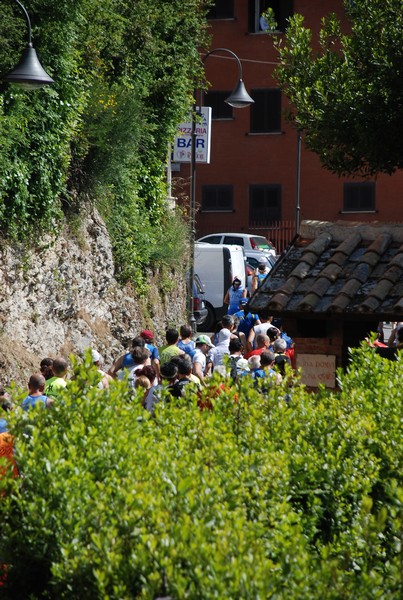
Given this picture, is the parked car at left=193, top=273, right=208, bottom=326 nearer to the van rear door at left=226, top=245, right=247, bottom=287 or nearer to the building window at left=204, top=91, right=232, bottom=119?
the van rear door at left=226, top=245, right=247, bottom=287

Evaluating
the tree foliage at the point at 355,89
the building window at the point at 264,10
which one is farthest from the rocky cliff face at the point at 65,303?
the building window at the point at 264,10

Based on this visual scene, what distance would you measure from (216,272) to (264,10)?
56.2 feet

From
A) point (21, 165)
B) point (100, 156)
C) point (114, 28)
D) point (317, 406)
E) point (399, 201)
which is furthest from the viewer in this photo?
point (399, 201)

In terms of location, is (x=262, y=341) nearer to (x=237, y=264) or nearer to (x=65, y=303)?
(x=65, y=303)

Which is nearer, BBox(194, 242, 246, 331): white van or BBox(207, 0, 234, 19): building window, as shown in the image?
BBox(194, 242, 246, 331): white van

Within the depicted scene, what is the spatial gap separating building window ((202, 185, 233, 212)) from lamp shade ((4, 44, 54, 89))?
3095 cm

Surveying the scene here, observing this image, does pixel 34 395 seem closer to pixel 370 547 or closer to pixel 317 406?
pixel 317 406

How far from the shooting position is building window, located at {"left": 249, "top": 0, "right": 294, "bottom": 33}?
41562 millimetres

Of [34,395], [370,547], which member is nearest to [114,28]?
[34,395]

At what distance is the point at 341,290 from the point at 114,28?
37.1 ft

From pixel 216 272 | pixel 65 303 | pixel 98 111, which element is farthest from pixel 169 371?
pixel 216 272

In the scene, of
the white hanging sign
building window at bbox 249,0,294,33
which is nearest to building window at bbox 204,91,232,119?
building window at bbox 249,0,294,33

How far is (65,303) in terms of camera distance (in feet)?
56.1

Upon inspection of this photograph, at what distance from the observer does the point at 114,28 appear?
63.0ft
